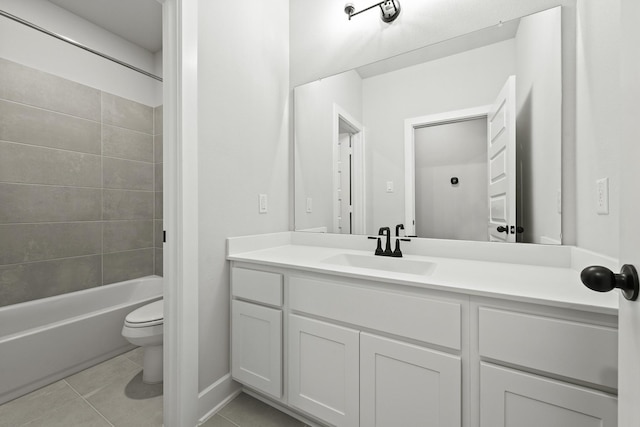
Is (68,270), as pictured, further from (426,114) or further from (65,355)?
(426,114)

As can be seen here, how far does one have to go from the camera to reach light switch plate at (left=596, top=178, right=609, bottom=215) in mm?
893

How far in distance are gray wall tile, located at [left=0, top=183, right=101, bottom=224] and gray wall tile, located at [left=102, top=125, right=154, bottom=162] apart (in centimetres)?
39

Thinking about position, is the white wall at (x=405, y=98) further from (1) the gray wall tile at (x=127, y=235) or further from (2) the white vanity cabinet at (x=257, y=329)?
(1) the gray wall tile at (x=127, y=235)

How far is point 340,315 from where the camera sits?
1141 mm

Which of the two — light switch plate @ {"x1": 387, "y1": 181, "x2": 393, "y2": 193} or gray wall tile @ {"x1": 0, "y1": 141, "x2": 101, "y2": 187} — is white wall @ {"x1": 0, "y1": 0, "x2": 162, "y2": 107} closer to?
gray wall tile @ {"x1": 0, "y1": 141, "x2": 101, "y2": 187}

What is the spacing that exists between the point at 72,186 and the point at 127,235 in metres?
0.59

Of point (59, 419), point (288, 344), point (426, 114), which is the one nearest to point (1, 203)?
point (59, 419)

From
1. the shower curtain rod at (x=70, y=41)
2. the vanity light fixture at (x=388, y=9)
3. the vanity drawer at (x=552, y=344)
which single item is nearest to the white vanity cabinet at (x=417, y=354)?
the vanity drawer at (x=552, y=344)

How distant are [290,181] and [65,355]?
1.83 meters

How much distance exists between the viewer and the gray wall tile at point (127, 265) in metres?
2.43

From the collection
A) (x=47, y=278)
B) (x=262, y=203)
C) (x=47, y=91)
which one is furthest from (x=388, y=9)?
(x=47, y=278)

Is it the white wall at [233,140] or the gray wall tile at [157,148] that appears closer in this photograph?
the white wall at [233,140]

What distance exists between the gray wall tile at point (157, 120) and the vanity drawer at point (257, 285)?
6.69 feet

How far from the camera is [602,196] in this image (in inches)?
36.1
